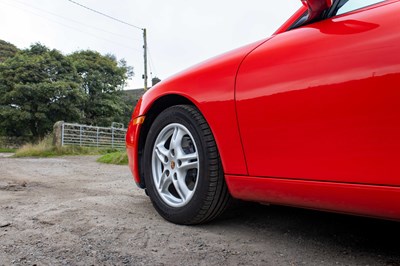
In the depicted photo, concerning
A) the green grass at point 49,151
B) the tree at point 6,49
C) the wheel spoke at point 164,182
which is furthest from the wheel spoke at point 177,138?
the tree at point 6,49

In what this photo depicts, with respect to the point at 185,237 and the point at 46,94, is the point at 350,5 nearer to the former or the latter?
the point at 185,237

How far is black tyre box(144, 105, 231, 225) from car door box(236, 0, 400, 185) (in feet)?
0.92

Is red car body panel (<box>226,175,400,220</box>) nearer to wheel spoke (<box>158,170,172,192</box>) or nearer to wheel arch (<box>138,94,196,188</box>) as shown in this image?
wheel spoke (<box>158,170,172,192</box>)

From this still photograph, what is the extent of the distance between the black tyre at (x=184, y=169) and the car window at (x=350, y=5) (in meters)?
0.93

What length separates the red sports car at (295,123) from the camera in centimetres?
135

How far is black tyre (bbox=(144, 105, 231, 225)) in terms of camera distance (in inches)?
78.4

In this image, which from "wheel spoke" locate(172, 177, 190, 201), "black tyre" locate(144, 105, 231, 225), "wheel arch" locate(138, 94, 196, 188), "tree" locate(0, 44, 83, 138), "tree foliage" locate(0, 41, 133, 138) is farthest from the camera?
"tree foliage" locate(0, 41, 133, 138)

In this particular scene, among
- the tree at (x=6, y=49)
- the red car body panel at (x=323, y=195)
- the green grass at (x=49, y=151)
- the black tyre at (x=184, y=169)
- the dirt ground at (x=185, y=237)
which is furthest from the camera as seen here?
the tree at (x=6, y=49)

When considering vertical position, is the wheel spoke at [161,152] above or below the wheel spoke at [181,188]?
above

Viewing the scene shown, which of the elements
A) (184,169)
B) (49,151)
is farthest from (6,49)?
(184,169)

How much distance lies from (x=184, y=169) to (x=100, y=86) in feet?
92.1

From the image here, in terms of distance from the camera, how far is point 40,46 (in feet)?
89.2

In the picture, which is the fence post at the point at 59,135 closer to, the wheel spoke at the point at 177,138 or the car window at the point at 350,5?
the wheel spoke at the point at 177,138

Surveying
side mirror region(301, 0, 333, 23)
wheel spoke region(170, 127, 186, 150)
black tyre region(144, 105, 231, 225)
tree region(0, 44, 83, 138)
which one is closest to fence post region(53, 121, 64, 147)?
tree region(0, 44, 83, 138)
